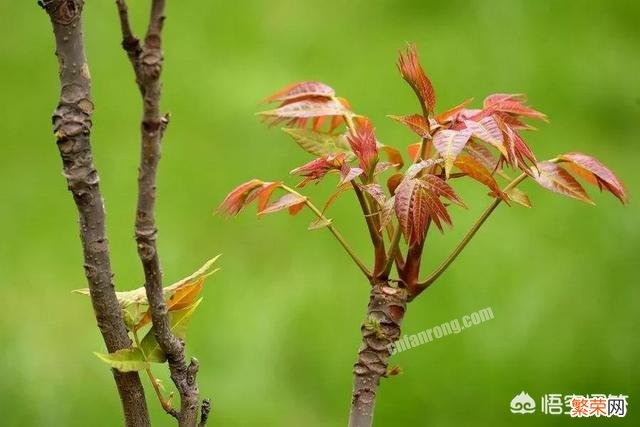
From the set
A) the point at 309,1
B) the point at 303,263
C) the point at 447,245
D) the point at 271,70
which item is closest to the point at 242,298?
the point at 303,263

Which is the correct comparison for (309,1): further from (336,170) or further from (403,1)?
(336,170)

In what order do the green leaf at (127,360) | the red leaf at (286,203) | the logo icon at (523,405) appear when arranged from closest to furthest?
the green leaf at (127,360) → the red leaf at (286,203) → the logo icon at (523,405)

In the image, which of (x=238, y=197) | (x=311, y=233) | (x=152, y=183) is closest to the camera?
(x=152, y=183)

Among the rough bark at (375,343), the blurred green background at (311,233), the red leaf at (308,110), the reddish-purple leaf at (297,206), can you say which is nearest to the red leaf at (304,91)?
the red leaf at (308,110)

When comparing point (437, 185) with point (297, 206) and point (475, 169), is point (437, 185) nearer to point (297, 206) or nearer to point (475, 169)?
point (475, 169)

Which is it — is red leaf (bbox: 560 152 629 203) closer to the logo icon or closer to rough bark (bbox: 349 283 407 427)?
rough bark (bbox: 349 283 407 427)

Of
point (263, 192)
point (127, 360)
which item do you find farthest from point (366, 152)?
point (127, 360)

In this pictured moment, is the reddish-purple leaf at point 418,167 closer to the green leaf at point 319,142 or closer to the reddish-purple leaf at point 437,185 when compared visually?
the reddish-purple leaf at point 437,185
